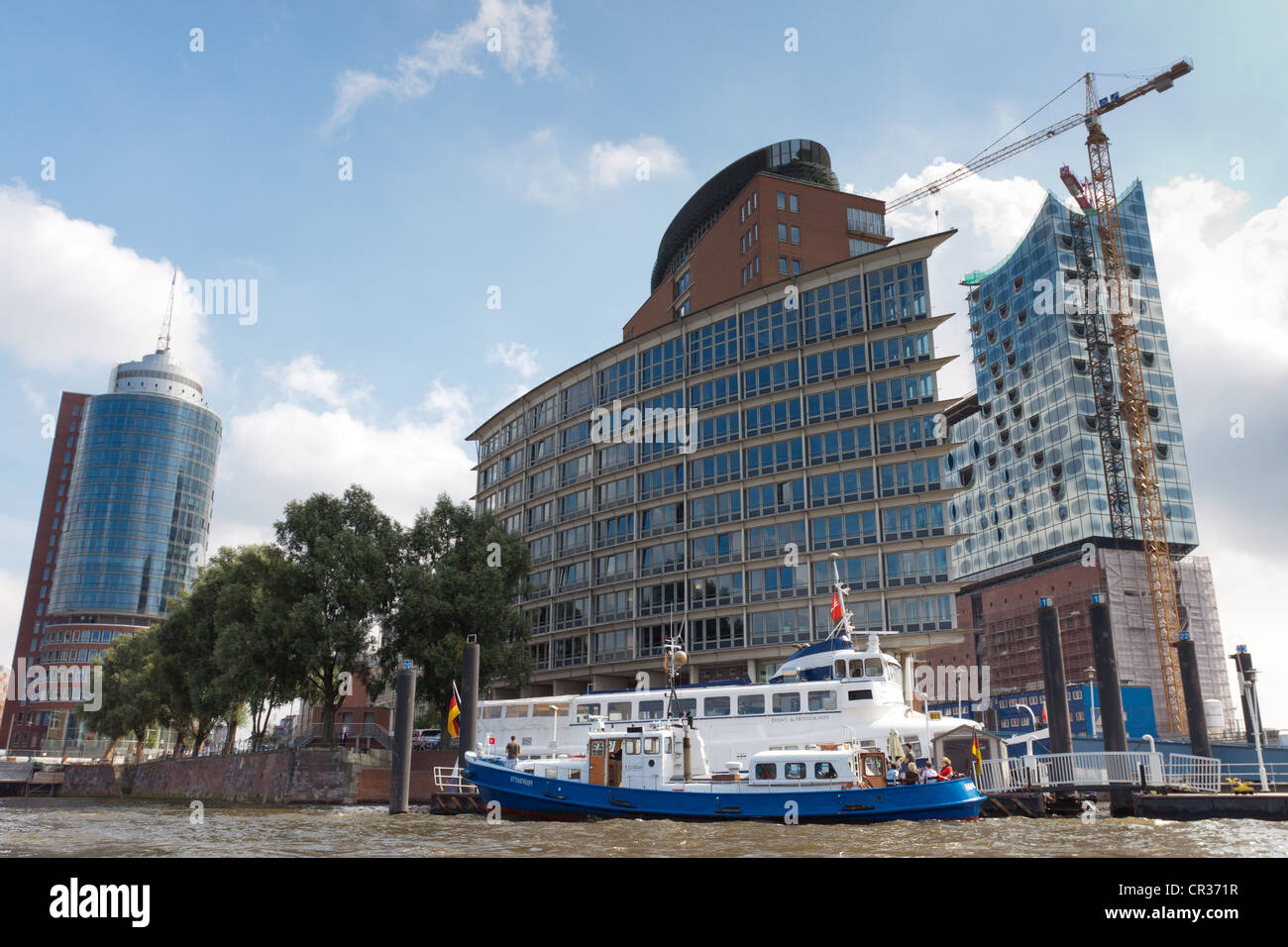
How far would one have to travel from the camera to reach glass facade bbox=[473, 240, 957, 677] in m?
60.4

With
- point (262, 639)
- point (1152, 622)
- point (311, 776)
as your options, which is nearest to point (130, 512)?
point (262, 639)

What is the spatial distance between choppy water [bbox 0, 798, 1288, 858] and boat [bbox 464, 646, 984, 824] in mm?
731

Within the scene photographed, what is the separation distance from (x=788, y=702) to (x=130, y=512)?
170 meters

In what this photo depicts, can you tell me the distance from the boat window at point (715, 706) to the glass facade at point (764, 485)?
70.8 feet

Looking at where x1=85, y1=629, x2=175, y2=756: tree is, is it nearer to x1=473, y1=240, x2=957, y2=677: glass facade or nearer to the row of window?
x1=473, y1=240, x2=957, y2=677: glass facade

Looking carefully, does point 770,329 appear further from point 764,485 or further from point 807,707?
point 807,707

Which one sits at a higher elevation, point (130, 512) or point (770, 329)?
point (130, 512)

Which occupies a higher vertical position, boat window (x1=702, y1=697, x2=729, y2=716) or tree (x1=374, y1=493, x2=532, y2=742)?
tree (x1=374, y1=493, x2=532, y2=742)

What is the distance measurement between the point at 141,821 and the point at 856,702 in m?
29.0

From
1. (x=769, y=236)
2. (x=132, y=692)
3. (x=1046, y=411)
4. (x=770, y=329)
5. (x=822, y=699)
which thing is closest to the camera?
(x=822, y=699)

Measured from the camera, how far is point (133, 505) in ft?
564

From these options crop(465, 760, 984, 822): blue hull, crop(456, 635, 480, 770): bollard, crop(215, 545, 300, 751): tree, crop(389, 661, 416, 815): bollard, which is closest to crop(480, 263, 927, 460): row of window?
crop(215, 545, 300, 751): tree
